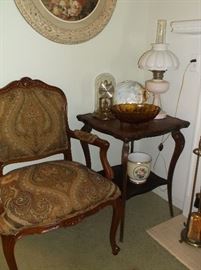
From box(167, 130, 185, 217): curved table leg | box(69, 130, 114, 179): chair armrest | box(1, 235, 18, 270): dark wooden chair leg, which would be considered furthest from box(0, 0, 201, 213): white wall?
box(1, 235, 18, 270): dark wooden chair leg

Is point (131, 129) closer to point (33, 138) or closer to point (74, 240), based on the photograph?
point (33, 138)

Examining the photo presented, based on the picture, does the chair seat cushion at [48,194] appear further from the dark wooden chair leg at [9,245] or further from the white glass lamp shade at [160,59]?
the white glass lamp shade at [160,59]

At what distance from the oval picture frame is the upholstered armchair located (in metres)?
0.34

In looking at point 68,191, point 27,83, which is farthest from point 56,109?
point 68,191

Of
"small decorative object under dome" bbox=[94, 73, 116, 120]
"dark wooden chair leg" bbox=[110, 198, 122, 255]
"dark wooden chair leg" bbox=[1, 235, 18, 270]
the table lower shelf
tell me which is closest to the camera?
"dark wooden chair leg" bbox=[1, 235, 18, 270]

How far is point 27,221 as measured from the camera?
1.33 m

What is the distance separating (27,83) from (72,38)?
45cm

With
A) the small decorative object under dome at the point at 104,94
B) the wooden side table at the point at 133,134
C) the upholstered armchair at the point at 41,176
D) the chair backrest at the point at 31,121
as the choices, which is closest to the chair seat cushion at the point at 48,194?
the upholstered armchair at the point at 41,176

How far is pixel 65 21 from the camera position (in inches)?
73.9

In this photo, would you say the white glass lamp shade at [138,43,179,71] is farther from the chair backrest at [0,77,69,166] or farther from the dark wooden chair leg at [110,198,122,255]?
the dark wooden chair leg at [110,198,122,255]

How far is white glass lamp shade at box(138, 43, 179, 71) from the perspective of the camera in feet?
6.04

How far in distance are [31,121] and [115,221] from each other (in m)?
0.78

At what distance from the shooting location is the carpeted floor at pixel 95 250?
1.68m

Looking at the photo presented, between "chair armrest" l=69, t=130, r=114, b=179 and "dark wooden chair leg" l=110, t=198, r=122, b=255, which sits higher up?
"chair armrest" l=69, t=130, r=114, b=179
